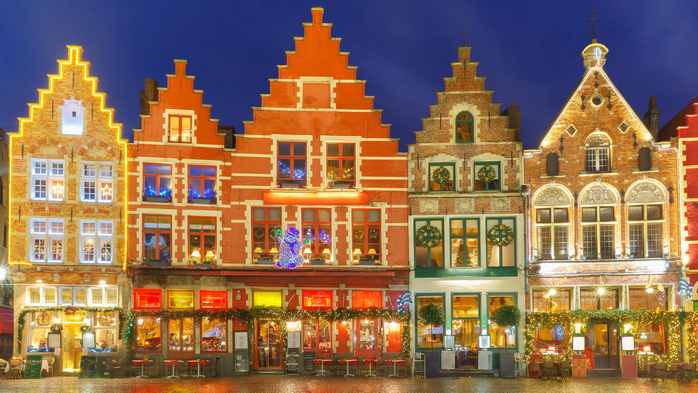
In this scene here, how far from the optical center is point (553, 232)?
1103 inches

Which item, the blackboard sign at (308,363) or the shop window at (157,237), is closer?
the blackboard sign at (308,363)

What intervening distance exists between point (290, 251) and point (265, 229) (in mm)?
1453

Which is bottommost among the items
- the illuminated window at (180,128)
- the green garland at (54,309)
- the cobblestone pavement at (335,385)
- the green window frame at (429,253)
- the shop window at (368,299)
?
the cobblestone pavement at (335,385)

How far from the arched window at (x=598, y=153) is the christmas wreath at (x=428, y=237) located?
20.6 ft

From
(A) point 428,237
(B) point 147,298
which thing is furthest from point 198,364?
(A) point 428,237

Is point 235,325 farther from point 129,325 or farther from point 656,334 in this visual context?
point 656,334

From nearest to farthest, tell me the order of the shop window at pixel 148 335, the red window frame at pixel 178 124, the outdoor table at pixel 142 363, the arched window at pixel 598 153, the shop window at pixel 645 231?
the outdoor table at pixel 142 363
the shop window at pixel 148 335
the shop window at pixel 645 231
the arched window at pixel 598 153
the red window frame at pixel 178 124

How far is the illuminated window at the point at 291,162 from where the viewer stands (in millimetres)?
28591

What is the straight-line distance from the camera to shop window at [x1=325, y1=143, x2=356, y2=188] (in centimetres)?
2870

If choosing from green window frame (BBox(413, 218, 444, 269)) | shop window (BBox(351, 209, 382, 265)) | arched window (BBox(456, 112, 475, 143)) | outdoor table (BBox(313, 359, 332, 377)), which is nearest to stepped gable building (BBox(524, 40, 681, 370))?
arched window (BBox(456, 112, 475, 143))

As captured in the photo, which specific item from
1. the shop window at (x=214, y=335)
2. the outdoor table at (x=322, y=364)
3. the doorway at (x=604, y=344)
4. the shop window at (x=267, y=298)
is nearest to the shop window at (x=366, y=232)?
the shop window at (x=267, y=298)

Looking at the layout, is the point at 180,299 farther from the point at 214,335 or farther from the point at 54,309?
the point at 54,309

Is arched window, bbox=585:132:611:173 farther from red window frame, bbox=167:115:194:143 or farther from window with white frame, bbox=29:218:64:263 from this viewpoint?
window with white frame, bbox=29:218:64:263

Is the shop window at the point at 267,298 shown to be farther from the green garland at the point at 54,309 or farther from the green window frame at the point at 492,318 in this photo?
the green window frame at the point at 492,318
